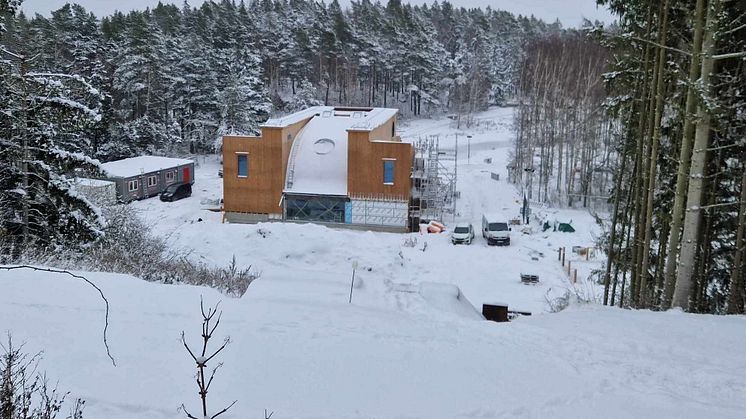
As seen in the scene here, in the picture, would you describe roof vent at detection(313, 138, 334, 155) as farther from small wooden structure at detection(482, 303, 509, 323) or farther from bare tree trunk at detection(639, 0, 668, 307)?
bare tree trunk at detection(639, 0, 668, 307)

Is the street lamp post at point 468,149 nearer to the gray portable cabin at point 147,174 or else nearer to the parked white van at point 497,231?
the gray portable cabin at point 147,174

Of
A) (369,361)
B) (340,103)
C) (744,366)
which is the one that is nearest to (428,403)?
(369,361)

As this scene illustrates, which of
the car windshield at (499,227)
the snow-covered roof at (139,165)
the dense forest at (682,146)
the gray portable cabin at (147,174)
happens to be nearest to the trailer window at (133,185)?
the gray portable cabin at (147,174)

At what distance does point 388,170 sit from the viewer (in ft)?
90.6

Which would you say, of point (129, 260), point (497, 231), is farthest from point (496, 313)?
point (497, 231)

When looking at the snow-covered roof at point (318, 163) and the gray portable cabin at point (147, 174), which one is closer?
the snow-covered roof at point (318, 163)

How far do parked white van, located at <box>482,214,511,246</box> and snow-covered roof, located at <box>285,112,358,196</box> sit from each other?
696 cm

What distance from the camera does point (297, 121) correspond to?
1177 inches

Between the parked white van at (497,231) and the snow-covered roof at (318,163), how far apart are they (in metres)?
6.96

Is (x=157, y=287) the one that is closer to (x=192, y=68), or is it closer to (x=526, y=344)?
(x=526, y=344)

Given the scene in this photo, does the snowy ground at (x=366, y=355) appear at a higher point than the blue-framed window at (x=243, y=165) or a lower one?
lower

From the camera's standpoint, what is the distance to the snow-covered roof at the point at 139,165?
107ft

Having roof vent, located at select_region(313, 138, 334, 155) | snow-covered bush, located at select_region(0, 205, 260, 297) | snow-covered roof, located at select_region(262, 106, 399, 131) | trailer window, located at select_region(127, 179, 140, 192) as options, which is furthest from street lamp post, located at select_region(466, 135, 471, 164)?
snow-covered bush, located at select_region(0, 205, 260, 297)

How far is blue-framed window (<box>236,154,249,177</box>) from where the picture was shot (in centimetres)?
2828
